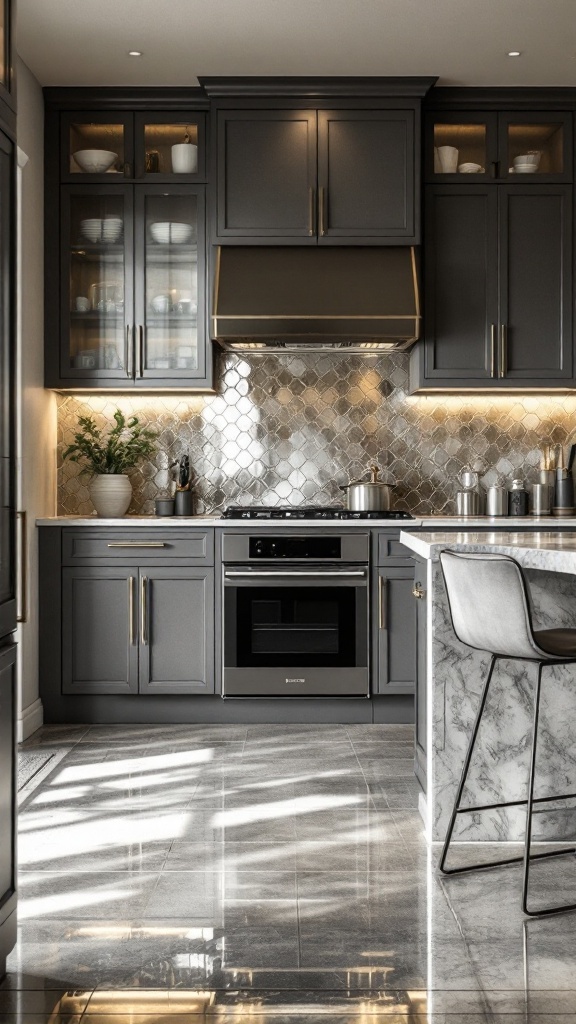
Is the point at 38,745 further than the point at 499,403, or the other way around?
the point at 499,403

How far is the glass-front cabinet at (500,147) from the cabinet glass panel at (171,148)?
3.76 feet

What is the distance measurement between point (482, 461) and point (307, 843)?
269 centimetres

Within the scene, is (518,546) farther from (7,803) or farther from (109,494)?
(109,494)

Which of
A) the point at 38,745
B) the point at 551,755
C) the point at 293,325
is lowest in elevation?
the point at 38,745

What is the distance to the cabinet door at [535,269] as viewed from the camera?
4.78 meters

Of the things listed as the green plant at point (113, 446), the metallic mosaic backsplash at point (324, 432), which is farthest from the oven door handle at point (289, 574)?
the green plant at point (113, 446)

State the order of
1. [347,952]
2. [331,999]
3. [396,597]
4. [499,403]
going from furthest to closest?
[499,403] < [396,597] < [347,952] < [331,999]

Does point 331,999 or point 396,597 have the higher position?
point 396,597

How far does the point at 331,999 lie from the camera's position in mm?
2035

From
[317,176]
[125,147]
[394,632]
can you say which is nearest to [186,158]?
[125,147]

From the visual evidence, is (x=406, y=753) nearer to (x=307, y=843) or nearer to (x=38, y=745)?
(x=307, y=843)

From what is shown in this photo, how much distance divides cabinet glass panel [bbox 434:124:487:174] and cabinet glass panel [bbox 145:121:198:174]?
3.88 feet

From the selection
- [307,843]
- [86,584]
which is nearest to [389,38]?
[86,584]

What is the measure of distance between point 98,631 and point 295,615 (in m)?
0.92
